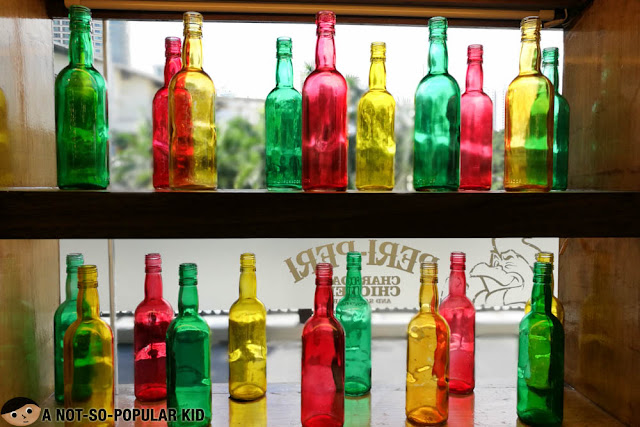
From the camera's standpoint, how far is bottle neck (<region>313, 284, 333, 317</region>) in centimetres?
96

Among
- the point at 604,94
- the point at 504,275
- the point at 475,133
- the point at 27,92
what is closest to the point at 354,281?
the point at 475,133

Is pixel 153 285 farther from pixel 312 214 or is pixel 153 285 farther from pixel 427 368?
pixel 427 368

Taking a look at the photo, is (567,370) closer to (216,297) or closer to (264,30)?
(216,297)

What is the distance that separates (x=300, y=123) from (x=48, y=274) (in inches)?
23.8

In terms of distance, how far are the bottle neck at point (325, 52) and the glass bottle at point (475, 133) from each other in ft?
0.88

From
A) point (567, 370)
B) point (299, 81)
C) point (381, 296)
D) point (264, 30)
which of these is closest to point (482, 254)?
point (381, 296)

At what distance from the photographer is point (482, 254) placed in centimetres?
189

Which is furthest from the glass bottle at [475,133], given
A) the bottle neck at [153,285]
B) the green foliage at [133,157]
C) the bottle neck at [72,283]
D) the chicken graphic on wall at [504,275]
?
the green foliage at [133,157]

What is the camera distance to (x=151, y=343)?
1102mm

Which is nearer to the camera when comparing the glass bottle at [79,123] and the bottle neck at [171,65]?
the glass bottle at [79,123]

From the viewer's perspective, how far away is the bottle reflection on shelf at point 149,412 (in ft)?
3.29

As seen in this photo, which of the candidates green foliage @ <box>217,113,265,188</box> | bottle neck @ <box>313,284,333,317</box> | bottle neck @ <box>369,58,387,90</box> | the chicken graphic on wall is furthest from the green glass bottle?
green foliage @ <box>217,113,265,188</box>

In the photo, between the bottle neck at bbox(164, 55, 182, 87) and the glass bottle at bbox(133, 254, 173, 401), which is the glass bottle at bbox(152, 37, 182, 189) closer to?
the bottle neck at bbox(164, 55, 182, 87)

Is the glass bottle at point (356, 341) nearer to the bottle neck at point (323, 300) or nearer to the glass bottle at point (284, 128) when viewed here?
the bottle neck at point (323, 300)
